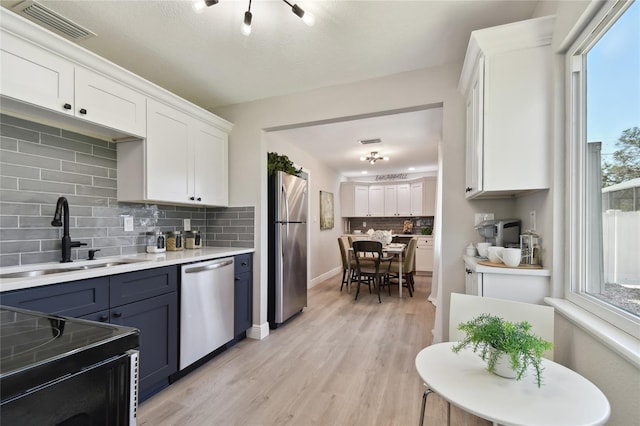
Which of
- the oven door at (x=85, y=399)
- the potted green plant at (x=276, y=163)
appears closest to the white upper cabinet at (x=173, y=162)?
the potted green plant at (x=276, y=163)

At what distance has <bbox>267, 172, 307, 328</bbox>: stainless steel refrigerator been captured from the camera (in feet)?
10.3

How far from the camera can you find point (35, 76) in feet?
5.03

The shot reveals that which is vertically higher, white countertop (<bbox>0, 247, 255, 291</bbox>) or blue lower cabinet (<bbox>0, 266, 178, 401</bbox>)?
white countertop (<bbox>0, 247, 255, 291</bbox>)

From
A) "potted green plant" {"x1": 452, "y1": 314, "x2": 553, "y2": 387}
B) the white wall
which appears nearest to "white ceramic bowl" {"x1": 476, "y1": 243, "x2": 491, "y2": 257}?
"potted green plant" {"x1": 452, "y1": 314, "x2": 553, "y2": 387}

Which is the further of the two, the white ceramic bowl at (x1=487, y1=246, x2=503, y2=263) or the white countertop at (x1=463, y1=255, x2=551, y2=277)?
the white ceramic bowl at (x1=487, y1=246, x2=503, y2=263)

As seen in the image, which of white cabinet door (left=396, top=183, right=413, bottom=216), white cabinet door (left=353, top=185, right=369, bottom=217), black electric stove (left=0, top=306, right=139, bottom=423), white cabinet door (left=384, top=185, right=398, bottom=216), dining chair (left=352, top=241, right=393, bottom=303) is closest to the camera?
black electric stove (left=0, top=306, right=139, bottom=423)

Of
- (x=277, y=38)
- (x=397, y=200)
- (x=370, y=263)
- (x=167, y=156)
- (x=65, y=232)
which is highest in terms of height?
(x=277, y=38)

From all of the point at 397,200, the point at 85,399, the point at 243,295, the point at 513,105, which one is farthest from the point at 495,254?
the point at 397,200

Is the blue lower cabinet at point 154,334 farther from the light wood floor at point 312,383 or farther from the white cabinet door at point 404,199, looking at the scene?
the white cabinet door at point 404,199

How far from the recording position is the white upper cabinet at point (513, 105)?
157cm

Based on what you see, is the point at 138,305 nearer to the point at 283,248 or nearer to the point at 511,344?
the point at 283,248

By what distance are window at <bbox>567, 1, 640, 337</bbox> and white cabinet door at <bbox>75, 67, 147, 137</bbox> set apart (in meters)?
2.65

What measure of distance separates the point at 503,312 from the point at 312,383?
1.42m

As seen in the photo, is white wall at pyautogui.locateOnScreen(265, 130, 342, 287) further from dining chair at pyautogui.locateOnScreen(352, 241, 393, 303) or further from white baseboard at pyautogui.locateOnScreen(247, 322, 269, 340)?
white baseboard at pyautogui.locateOnScreen(247, 322, 269, 340)
